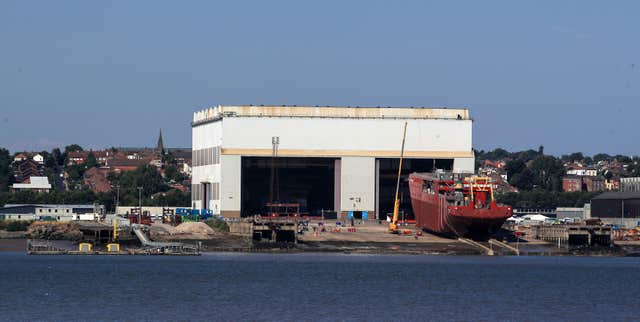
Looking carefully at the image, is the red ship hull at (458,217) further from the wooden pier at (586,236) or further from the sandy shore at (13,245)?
the sandy shore at (13,245)

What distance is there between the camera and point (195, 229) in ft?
441

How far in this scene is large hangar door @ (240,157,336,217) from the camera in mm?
162000

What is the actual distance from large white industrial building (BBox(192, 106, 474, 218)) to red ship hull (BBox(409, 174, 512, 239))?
16606 mm

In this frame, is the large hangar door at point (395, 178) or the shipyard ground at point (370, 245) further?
the large hangar door at point (395, 178)

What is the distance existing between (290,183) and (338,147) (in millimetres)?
9588

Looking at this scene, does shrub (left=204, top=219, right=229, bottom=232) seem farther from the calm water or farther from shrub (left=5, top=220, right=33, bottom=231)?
shrub (left=5, top=220, right=33, bottom=231)

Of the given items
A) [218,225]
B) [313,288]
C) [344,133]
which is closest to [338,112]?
[344,133]

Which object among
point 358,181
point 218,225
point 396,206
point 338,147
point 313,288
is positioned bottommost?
point 313,288

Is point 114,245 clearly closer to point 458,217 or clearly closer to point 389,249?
point 389,249

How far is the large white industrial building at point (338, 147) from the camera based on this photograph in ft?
521

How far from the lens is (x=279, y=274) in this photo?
10319 cm

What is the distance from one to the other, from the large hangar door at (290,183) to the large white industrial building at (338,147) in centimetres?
21

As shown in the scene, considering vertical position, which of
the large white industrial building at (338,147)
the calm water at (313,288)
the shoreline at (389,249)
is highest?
the large white industrial building at (338,147)

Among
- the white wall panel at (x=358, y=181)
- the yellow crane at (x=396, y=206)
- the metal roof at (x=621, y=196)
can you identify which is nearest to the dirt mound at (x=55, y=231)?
the yellow crane at (x=396, y=206)
